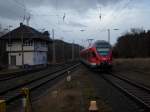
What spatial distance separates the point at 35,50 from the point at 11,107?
64.0m

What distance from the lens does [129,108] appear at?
14.8 m

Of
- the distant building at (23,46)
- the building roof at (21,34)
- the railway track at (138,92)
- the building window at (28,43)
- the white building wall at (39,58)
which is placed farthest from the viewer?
the building window at (28,43)

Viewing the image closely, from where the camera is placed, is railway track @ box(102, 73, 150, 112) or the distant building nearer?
railway track @ box(102, 73, 150, 112)

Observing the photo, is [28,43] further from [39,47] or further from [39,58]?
[39,58]

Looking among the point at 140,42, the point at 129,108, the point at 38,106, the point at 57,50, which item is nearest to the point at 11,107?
the point at 38,106

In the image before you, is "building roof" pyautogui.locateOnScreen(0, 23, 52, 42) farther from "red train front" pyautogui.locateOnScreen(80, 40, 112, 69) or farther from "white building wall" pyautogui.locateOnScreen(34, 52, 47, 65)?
"red train front" pyautogui.locateOnScreen(80, 40, 112, 69)

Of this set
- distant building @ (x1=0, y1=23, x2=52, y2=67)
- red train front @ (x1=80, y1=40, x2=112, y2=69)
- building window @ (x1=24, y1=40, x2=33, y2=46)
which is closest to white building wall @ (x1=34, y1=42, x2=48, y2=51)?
distant building @ (x1=0, y1=23, x2=52, y2=67)

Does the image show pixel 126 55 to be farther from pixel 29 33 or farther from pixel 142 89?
pixel 142 89

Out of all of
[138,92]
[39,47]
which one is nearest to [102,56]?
[138,92]

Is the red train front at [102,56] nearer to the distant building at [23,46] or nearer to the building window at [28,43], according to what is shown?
the distant building at [23,46]

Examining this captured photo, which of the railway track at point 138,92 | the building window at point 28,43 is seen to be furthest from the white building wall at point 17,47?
the railway track at point 138,92

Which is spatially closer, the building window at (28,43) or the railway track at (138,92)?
the railway track at (138,92)

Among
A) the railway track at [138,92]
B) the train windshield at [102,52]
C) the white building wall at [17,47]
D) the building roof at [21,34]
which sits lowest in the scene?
the railway track at [138,92]

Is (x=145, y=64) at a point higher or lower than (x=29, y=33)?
lower
